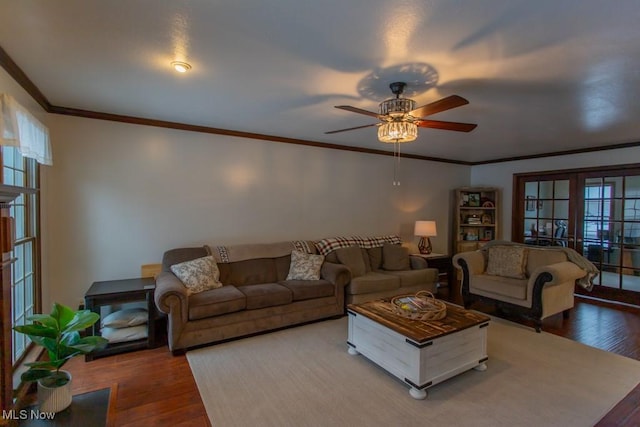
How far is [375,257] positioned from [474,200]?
278cm

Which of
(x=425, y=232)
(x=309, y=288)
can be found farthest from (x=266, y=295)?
(x=425, y=232)

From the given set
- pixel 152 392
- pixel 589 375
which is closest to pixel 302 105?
pixel 152 392

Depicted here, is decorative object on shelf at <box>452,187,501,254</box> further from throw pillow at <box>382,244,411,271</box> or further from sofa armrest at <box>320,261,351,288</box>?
sofa armrest at <box>320,261,351,288</box>

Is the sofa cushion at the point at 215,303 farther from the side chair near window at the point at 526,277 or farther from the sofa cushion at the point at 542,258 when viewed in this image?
the sofa cushion at the point at 542,258

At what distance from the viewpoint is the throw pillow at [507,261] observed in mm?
4141

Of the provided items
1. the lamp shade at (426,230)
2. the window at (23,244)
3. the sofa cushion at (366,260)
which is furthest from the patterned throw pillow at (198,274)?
the lamp shade at (426,230)

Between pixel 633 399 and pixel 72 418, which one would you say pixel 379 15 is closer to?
pixel 72 418

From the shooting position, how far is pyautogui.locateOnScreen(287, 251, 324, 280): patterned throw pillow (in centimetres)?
403

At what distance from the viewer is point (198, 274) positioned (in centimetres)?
336

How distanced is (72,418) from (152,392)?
27.3 inches

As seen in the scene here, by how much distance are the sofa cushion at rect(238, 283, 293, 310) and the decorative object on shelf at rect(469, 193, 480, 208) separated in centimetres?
445

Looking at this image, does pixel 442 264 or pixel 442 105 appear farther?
pixel 442 264

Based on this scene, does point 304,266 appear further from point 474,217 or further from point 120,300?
point 474,217

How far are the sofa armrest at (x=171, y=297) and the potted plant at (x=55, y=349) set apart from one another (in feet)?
3.19
